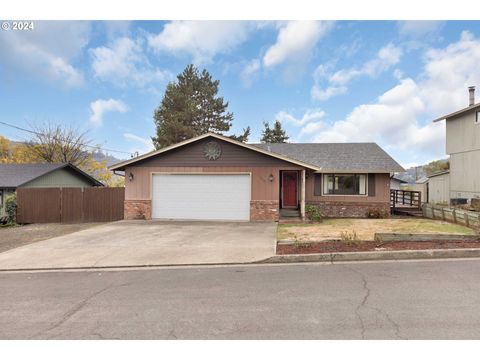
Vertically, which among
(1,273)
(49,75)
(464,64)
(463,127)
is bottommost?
(1,273)

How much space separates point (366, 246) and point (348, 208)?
858 centimetres

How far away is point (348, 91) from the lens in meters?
19.2

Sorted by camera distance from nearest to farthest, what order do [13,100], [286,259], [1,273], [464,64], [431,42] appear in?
[1,273], [286,259], [431,42], [464,64], [13,100]

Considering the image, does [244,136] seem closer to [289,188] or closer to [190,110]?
[190,110]

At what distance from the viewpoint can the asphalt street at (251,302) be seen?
11.1 ft

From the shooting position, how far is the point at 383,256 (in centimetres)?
660

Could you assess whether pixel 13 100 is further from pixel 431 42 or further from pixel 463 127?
pixel 463 127

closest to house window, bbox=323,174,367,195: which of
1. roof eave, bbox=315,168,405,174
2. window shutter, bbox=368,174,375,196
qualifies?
window shutter, bbox=368,174,375,196

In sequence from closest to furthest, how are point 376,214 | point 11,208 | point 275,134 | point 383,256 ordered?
point 383,256 < point 376,214 < point 11,208 < point 275,134

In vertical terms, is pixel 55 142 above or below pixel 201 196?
above

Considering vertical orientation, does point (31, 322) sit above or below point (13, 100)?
below

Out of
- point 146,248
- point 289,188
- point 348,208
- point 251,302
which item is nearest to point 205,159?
point 289,188

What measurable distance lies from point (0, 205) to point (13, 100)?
10.1 metres

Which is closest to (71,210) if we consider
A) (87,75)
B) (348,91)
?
(87,75)
